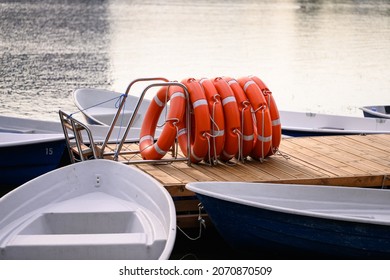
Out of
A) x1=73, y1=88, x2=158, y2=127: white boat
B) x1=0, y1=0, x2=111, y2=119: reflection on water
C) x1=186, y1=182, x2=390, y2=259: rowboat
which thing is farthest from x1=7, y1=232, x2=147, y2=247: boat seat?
x1=0, y1=0, x2=111, y2=119: reflection on water

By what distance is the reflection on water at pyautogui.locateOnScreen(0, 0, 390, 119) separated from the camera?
18266 millimetres

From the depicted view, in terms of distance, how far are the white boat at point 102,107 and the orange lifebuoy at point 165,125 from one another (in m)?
2.56

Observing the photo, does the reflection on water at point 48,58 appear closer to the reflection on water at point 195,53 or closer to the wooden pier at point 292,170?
the reflection on water at point 195,53

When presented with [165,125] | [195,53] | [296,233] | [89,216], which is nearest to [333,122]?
[165,125]

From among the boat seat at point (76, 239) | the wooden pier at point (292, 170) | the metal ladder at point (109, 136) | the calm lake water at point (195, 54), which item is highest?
the metal ladder at point (109, 136)

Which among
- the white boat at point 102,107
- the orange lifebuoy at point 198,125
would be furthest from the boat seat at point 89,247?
the white boat at point 102,107

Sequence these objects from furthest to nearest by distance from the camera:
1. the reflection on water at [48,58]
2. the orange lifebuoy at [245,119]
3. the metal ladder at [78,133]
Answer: the reflection on water at [48,58]
the orange lifebuoy at [245,119]
the metal ladder at [78,133]

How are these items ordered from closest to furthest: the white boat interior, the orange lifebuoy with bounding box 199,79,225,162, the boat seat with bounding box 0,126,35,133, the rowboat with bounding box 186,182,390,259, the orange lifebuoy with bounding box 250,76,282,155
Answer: the rowboat with bounding box 186,182,390,259, the white boat interior, the orange lifebuoy with bounding box 199,79,225,162, the orange lifebuoy with bounding box 250,76,282,155, the boat seat with bounding box 0,126,35,133

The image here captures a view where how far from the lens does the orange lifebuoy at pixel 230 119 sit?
7475mm

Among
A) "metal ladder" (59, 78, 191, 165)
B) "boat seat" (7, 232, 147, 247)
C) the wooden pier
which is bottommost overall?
"boat seat" (7, 232, 147, 247)

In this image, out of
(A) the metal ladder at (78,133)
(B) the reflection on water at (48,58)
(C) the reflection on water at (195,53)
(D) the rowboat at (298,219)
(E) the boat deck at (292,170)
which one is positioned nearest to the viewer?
(D) the rowboat at (298,219)

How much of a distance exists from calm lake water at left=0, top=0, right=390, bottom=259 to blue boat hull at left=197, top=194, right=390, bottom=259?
91 centimetres

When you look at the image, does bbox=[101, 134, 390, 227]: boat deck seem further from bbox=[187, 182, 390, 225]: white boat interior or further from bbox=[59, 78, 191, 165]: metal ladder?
bbox=[187, 182, 390, 225]: white boat interior

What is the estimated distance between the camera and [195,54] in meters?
26.0
